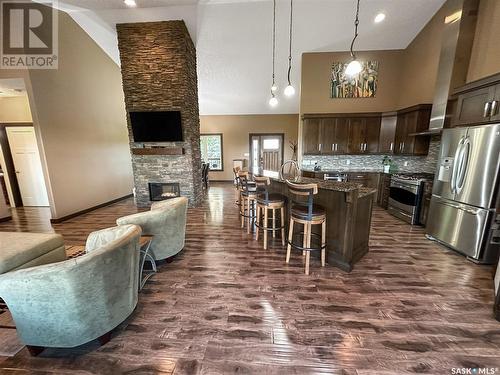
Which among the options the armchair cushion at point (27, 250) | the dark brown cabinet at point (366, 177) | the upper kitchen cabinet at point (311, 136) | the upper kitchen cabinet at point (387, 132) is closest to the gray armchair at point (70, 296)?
the armchair cushion at point (27, 250)

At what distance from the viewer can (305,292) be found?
2273mm

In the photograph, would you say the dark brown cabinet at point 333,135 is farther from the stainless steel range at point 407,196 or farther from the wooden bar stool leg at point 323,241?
the wooden bar stool leg at point 323,241

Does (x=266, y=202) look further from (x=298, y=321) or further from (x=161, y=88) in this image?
(x=161, y=88)

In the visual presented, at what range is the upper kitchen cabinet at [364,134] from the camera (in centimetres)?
557

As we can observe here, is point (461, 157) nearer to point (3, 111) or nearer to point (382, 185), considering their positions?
point (382, 185)

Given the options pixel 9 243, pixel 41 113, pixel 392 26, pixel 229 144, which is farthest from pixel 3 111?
pixel 392 26

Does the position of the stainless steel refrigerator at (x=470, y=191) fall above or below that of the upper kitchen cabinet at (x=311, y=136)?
below

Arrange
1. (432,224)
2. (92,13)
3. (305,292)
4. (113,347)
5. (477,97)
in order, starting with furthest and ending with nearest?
1. (92,13)
2. (432,224)
3. (477,97)
4. (305,292)
5. (113,347)

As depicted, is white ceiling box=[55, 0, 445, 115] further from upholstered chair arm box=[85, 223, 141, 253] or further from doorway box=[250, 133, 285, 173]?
upholstered chair arm box=[85, 223, 141, 253]

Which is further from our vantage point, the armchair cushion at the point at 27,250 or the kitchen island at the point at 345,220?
the kitchen island at the point at 345,220

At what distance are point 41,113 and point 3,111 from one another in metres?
2.59

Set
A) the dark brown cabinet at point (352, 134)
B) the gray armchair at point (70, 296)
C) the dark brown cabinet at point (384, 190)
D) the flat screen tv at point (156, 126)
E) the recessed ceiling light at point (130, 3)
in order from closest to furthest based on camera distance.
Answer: the gray armchair at point (70, 296) < the recessed ceiling light at point (130, 3) < the flat screen tv at point (156, 126) < the dark brown cabinet at point (384, 190) < the dark brown cabinet at point (352, 134)

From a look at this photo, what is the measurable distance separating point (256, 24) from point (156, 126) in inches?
131

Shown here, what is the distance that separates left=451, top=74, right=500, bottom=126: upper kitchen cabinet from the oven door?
1.39 metres
